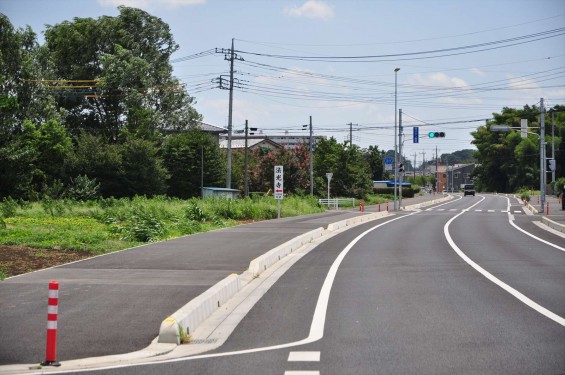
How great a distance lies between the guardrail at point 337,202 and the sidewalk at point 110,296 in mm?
42835

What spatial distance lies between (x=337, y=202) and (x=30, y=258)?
47.9 m

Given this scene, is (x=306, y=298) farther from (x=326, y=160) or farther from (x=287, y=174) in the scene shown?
(x=326, y=160)

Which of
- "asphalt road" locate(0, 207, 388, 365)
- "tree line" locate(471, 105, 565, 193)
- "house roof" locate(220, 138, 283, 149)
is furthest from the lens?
"house roof" locate(220, 138, 283, 149)

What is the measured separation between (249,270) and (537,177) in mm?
109622

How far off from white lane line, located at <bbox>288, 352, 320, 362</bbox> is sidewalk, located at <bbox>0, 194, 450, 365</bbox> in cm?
197

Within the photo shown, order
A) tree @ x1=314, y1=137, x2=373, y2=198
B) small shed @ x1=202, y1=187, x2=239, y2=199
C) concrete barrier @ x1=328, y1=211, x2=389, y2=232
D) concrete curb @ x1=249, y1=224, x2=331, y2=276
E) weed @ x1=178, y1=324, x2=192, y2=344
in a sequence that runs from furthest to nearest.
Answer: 1. tree @ x1=314, y1=137, x2=373, y2=198
2. small shed @ x1=202, y1=187, x2=239, y2=199
3. concrete barrier @ x1=328, y1=211, x2=389, y2=232
4. concrete curb @ x1=249, y1=224, x2=331, y2=276
5. weed @ x1=178, y1=324, x2=192, y2=344

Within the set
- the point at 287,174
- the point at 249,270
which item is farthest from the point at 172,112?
the point at 249,270

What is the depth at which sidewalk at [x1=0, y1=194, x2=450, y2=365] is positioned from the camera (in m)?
8.80

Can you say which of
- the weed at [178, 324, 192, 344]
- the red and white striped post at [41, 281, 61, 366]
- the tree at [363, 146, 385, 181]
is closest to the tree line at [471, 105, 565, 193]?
the tree at [363, 146, 385, 181]

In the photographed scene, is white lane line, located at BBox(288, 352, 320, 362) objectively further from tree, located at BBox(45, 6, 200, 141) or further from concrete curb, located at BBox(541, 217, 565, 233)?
tree, located at BBox(45, 6, 200, 141)

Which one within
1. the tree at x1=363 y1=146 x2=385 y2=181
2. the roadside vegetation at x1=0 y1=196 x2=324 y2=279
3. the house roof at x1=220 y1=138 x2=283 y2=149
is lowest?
the roadside vegetation at x1=0 y1=196 x2=324 y2=279

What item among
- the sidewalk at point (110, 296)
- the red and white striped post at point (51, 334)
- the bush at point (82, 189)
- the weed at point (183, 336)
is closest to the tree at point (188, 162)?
the bush at point (82, 189)

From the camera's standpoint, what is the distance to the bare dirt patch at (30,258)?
16.8 m

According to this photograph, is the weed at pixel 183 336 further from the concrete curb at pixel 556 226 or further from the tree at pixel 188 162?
the tree at pixel 188 162
